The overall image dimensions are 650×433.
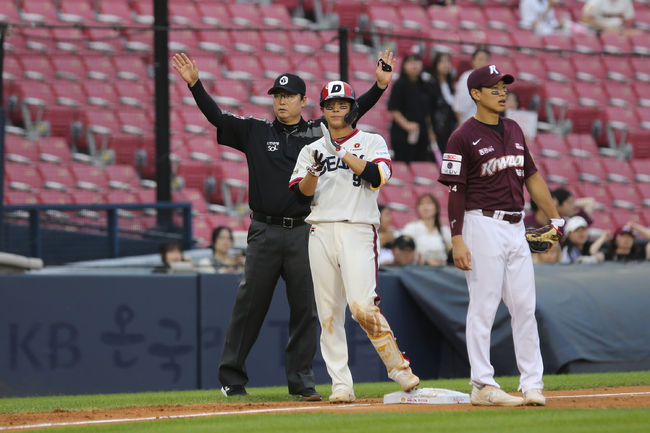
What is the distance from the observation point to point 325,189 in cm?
655

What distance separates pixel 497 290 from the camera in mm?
6254

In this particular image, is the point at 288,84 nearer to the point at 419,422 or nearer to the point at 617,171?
the point at 419,422

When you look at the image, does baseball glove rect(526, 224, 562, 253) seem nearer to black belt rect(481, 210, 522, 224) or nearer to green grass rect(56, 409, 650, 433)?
black belt rect(481, 210, 522, 224)

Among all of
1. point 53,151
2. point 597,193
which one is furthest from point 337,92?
point 597,193

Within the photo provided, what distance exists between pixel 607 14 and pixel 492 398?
47.9 ft

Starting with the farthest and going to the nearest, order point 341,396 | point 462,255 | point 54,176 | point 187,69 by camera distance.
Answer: point 54,176 < point 187,69 < point 341,396 < point 462,255

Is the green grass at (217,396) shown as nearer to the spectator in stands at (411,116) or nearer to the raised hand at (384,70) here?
the raised hand at (384,70)

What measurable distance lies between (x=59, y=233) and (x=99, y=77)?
1.75 m

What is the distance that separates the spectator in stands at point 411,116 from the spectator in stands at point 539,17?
803cm

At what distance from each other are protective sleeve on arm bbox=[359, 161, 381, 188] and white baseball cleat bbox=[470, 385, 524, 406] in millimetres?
1322

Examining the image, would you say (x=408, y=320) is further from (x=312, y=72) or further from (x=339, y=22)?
(x=339, y=22)

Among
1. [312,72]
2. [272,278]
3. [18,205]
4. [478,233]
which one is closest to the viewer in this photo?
[478,233]

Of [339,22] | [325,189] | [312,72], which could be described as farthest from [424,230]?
[339,22]

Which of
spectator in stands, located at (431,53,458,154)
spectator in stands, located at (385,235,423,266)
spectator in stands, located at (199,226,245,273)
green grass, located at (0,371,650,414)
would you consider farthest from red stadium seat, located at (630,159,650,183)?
spectator in stands, located at (199,226,245,273)
